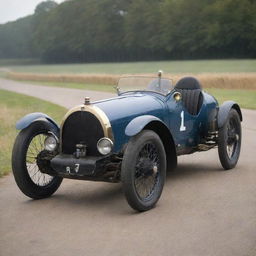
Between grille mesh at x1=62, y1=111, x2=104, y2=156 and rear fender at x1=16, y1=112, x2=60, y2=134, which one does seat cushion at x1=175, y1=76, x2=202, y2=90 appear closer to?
rear fender at x1=16, y1=112, x2=60, y2=134

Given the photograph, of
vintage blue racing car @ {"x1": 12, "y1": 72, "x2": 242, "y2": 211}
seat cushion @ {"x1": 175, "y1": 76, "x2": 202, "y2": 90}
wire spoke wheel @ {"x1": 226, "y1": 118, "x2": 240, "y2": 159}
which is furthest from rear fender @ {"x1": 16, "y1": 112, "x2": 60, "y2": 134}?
wire spoke wheel @ {"x1": 226, "y1": 118, "x2": 240, "y2": 159}

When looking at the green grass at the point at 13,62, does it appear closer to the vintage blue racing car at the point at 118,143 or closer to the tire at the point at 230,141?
the tire at the point at 230,141

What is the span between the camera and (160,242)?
17.9 ft

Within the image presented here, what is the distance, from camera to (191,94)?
9133 mm

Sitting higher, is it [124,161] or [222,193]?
[124,161]

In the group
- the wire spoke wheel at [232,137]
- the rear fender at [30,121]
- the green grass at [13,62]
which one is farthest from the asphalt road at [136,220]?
the green grass at [13,62]

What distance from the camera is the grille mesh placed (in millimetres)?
7148

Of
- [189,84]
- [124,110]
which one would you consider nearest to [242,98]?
[189,84]

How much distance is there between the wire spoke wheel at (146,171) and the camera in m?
6.91

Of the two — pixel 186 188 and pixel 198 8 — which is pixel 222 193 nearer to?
pixel 186 188

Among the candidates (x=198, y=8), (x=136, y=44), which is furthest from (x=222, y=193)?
(x=136, y=44)

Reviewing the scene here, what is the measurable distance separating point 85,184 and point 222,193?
2.06 metres

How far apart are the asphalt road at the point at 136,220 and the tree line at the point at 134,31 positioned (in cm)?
4205

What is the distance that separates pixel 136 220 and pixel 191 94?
3.30 metres
